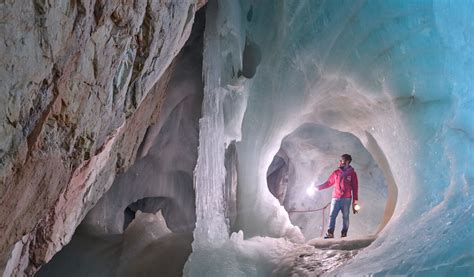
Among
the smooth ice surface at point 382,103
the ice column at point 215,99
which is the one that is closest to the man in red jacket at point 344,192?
the smooth ice surface at point 382,103

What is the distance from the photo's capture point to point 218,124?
4859 mm

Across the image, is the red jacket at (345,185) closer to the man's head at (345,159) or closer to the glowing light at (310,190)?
the man's head at (345,159)

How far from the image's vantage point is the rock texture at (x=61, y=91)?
Result: 5.49ft

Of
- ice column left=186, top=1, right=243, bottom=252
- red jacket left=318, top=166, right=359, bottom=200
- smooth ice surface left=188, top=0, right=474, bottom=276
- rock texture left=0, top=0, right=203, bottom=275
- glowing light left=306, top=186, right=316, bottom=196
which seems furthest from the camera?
glowing light left=306, top=186, right=316, bottom=196

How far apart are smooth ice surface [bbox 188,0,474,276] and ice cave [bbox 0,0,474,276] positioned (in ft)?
0.05

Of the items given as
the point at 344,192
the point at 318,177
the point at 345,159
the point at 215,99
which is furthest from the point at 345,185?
the point at 318,177

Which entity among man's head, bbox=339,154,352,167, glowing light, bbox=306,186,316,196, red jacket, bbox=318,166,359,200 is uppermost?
glowing light, bbox=306,186,316,196

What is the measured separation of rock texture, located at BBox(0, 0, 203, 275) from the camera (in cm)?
167

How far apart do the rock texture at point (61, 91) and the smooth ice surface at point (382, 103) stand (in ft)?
4.90

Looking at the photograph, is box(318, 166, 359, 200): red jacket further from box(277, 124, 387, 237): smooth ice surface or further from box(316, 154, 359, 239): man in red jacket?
box(277, 124, 387, 237): smooth ice surface

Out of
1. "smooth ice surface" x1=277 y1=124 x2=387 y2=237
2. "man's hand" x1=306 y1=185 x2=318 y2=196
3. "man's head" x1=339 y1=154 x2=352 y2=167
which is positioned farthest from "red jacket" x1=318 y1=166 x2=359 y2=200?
"man's hand" x1=306 y1=185 x2=318 y2=196

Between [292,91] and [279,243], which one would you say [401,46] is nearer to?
[292,91]

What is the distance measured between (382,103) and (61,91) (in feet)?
11.9

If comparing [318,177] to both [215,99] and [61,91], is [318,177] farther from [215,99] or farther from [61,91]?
[61,91]
